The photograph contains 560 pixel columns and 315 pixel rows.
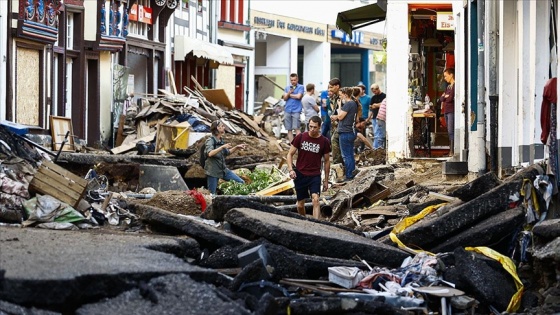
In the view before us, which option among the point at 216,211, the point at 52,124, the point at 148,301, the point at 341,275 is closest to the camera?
the point at 148,301

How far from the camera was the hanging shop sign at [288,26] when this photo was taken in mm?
62375

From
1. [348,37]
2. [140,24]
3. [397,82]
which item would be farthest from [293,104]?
[348,37]

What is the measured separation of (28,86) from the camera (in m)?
30.3

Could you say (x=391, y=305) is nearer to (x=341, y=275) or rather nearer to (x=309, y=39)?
(x=341, y=275)

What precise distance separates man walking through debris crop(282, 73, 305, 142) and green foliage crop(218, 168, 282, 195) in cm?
741

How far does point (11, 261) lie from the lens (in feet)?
34.6

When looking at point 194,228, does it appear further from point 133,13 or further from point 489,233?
point 133,13

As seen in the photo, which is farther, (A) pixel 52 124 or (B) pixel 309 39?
(B) pixel 309 39

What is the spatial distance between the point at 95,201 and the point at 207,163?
14.3 feet

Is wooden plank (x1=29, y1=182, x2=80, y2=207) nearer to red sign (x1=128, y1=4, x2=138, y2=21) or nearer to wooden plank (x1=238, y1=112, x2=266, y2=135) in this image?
wooden plank (x1=238, y1=112, x2=266, y2=135)

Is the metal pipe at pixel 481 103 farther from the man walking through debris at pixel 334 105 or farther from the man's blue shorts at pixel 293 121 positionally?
the man's blue shorts at pixel 293 121

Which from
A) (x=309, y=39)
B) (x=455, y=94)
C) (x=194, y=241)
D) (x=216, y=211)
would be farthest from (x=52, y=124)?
(x=309, y=39)

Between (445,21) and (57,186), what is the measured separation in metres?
13.2

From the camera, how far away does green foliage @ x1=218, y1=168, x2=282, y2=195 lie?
23.2m
